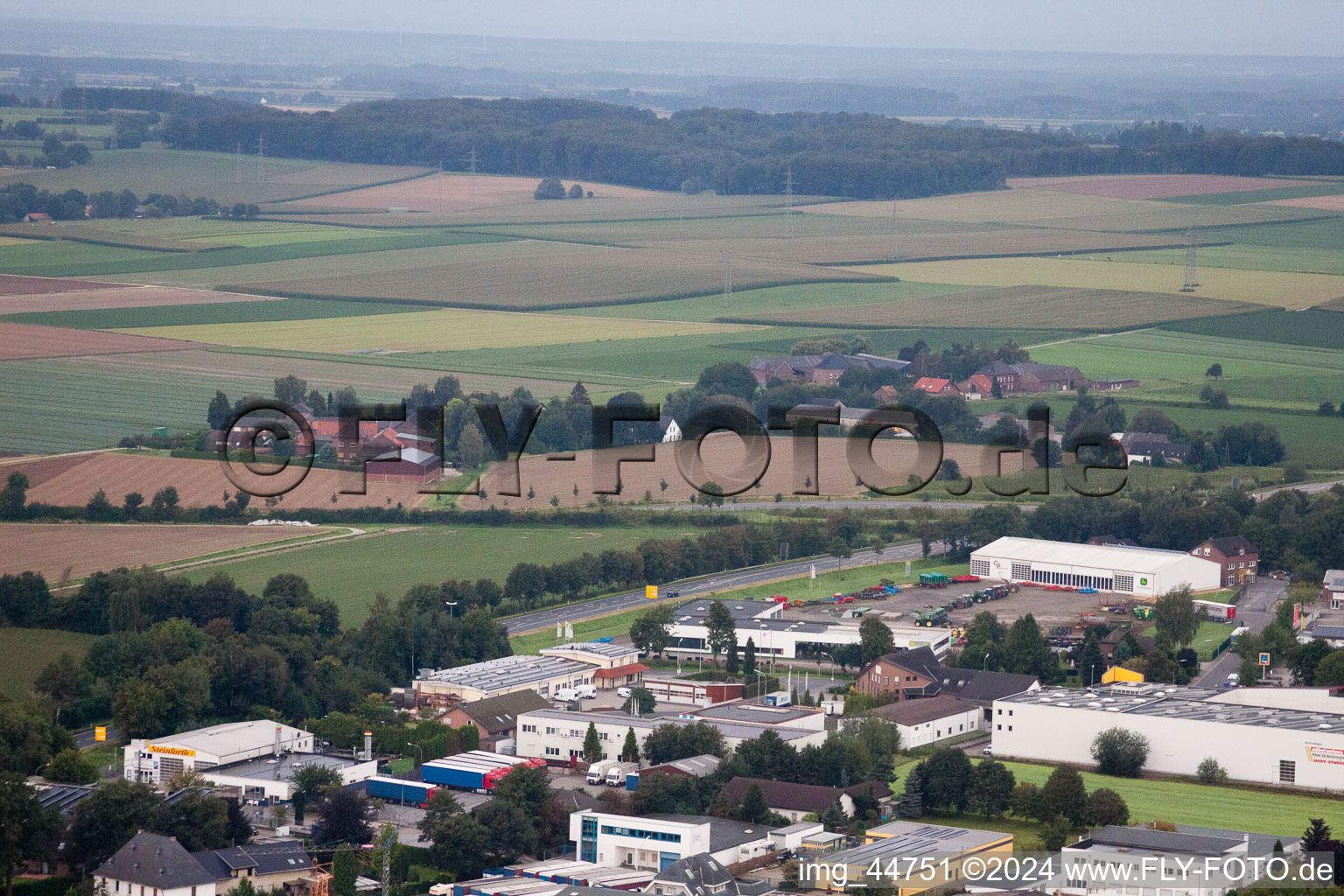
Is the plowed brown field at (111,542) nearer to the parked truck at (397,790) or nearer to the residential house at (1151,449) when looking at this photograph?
the parked truck at (397,790)

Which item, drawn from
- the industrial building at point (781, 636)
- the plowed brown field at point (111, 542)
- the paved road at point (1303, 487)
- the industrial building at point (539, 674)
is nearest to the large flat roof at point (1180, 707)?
the industrial building at point (781, 636)

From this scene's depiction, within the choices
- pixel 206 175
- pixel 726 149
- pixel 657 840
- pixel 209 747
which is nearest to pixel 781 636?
pixel 657 840

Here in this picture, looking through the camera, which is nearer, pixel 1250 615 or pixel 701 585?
pixel 1250 615

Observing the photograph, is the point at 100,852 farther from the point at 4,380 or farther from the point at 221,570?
the point at 4,380

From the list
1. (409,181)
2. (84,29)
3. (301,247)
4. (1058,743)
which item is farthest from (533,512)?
(84,29)

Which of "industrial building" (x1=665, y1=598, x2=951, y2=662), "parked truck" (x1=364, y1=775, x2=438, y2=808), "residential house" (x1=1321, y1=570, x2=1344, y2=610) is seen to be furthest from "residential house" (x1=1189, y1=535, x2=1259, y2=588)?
"parked truck" (x1=364, y1=775, x2=438, y2=808)

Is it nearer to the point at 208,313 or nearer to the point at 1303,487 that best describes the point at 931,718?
the point at 1303,487

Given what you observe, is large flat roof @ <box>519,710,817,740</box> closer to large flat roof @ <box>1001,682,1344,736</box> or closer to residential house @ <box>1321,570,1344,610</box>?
large flat roof @ <box>1001,682,1344,736</box>
